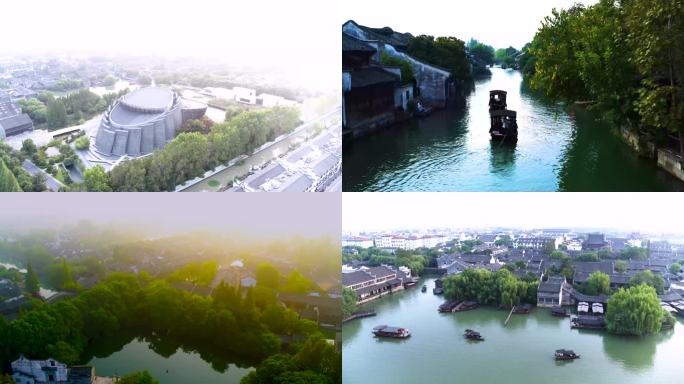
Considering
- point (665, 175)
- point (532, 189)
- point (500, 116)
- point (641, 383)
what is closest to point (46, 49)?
point (500, 116)

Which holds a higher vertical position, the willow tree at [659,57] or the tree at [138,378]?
the willow tree at [659,57]

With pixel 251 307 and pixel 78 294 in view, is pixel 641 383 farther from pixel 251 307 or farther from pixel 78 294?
pixel 78 294

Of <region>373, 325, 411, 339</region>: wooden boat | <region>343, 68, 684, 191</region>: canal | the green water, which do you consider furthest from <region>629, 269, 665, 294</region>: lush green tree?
the green water

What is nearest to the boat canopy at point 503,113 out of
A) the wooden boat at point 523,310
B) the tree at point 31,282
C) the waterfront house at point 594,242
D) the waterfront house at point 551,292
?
the waterfront house at point 594,242

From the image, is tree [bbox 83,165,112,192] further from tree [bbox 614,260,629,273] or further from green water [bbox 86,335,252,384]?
tree [bbox 614,260,629,273]

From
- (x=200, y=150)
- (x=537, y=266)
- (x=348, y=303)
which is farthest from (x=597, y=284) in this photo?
(x=200, y=150)

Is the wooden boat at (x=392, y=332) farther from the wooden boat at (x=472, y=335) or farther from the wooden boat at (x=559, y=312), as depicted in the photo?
the wooden boat at (x=559, y=312)
